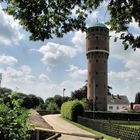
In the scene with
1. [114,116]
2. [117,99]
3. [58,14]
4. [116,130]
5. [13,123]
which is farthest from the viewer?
[117,99]

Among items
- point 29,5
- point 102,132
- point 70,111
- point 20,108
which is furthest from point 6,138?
point 70,111

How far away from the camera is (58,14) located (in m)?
12.3

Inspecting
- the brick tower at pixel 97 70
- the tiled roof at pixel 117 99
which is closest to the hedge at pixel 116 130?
the brick tower at pixel 97 70

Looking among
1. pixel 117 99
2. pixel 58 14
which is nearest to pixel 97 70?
pixel 117 99

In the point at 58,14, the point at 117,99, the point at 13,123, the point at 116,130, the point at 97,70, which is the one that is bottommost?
the point at 13,123

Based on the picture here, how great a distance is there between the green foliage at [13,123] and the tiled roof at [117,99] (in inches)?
5712

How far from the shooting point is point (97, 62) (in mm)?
101125

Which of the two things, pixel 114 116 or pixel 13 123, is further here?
pixel 114 116

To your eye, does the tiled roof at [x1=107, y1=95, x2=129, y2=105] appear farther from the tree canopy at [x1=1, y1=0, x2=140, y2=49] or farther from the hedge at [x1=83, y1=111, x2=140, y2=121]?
the tree canopy at [x1=1, y1=0, x2=140, y2=49]

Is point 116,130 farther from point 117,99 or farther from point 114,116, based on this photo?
point 117,99

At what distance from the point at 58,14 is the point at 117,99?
5769 inches

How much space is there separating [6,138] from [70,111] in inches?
1889

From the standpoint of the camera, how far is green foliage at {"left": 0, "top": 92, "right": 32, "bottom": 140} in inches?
270

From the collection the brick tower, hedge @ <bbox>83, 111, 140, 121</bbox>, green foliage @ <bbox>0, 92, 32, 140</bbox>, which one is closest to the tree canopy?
green foliage @ <bbox>0, 92, 32, 140</bbox>
